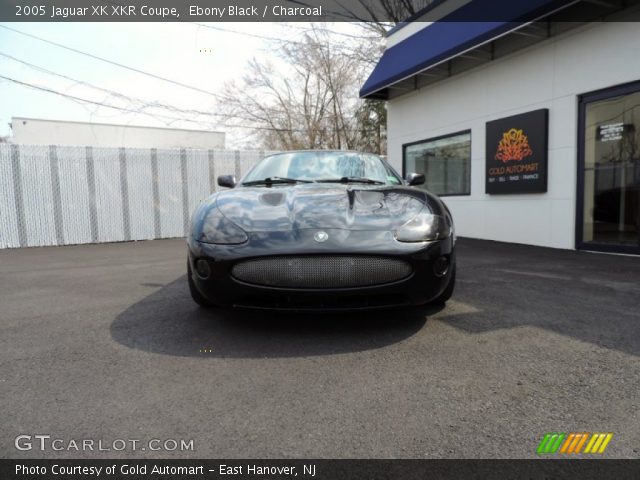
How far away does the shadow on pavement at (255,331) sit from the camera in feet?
7.67

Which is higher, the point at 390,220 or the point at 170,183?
the point at 170,183

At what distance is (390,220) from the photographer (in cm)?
254

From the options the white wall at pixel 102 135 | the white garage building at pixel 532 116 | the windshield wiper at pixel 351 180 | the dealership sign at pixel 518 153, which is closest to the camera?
the windshield wiper at pixel 351 180

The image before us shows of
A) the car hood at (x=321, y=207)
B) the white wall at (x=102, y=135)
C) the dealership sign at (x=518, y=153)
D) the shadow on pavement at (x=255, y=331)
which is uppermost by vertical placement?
the white wall at (x=102, y=135)

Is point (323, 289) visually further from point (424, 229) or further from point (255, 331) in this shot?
point (424, 229)

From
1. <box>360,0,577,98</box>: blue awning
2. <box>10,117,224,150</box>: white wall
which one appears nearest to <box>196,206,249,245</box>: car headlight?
<box>360,0,577,98</box>: blue awning

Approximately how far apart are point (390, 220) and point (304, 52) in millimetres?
21490

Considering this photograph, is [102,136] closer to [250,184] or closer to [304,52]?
[304,52]

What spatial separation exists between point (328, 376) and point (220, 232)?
1086 millimetres

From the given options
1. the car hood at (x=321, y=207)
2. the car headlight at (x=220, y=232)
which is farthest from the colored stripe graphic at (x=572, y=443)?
the car headlight at (x=220, y=232)

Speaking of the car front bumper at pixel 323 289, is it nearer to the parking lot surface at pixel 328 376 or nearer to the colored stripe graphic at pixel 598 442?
the parking lot surface at pixel 328 376

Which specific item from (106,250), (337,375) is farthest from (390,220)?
(106,250)

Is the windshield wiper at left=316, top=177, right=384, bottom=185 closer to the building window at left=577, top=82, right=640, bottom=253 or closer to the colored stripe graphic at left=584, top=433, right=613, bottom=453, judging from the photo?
the colored stripe graphic at left=584, top=433, right=613, bottom=453
